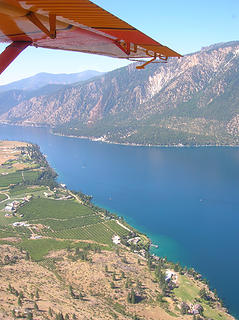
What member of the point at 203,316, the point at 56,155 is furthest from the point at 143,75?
the point at 203,316

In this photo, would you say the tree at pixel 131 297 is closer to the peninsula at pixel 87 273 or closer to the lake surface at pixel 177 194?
the peninsula at pixel 87 273

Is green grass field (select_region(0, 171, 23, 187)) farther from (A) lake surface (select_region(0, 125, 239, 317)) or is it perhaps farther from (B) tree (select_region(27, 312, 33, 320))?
(B) tree (select_region(27, 312, 33, 320))

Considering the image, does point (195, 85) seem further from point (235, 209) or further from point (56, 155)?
point (235, 209)

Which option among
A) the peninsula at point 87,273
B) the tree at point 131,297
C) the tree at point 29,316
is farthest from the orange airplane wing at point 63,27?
the tree at point 131,297

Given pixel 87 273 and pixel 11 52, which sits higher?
pixel 11 52

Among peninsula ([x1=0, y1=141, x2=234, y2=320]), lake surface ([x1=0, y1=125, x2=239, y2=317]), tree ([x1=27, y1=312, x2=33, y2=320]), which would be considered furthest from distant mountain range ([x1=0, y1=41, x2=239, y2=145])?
tree ([x1=27, y1=312, x2=33, y2=320])

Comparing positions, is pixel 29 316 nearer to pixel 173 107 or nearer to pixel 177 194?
pixel 177 194

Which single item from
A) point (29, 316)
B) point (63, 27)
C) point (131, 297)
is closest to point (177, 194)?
point (131, 297)

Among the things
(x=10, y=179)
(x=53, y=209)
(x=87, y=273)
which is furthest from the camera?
(x=10, y=179)
